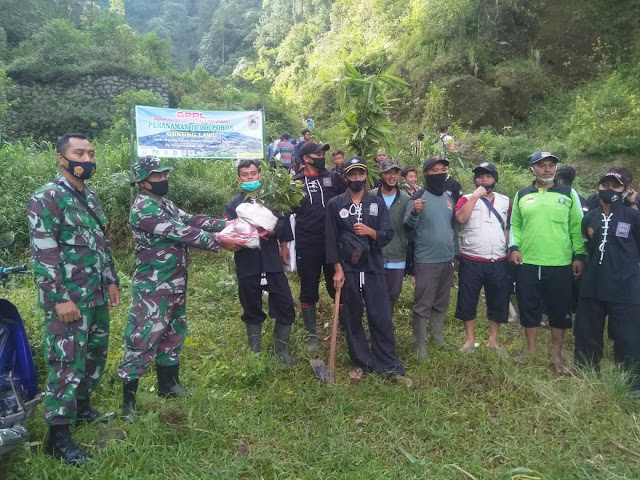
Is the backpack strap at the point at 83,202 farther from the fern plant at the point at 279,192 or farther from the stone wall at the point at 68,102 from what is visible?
the stone wall at the point at 68,102

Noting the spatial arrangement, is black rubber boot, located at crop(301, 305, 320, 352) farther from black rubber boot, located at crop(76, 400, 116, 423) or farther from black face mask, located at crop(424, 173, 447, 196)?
black rubber boot, located at crop(76, 400, 116, 423)

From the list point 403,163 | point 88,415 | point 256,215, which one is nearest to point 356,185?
point 256,215

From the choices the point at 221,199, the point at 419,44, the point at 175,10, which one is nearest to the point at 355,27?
the point at 419,44

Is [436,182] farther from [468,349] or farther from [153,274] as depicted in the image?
[153,274]

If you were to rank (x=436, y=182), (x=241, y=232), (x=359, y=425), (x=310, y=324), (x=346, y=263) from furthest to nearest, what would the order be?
(x=310, y=324) < (x=436, y=182) < (x=346, y=263) < (x=241, y=232) < (x=359, y=425)

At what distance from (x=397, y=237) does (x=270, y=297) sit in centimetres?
135

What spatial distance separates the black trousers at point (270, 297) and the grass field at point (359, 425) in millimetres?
360

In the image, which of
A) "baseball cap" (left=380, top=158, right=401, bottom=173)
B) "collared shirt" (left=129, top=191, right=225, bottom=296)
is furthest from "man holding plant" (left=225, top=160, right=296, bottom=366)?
"baseball cap" (left=380, top=158, right=401, bottom=173)

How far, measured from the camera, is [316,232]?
448cm

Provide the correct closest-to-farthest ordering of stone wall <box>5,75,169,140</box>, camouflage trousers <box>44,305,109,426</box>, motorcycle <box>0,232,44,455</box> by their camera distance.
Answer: motorcycle <box>0,232,44,455</box>
camouflage trousers <box>44,305,109,426</box>
stone wall <box>5,75,169,140</box>

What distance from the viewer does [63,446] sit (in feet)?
9.14

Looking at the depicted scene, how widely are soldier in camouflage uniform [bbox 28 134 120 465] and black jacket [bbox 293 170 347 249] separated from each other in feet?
6.32

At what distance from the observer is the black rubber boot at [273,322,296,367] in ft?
13.8

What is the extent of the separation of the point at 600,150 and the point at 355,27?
13.9m
